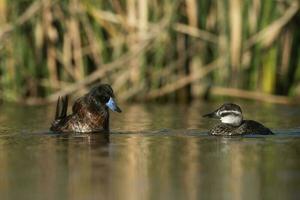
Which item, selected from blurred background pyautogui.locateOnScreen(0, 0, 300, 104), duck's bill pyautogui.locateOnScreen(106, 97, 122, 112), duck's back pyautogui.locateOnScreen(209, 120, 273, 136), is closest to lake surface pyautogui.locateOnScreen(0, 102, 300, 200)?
duck's back pyautogui.locateOnScreen(209, 120, 273, 136)

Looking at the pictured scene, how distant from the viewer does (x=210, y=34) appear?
14.2 meters

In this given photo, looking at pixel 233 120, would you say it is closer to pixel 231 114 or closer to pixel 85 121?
pixel 231 114

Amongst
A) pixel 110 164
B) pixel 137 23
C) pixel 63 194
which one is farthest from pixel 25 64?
pixel 63 194

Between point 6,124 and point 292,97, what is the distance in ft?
15.4

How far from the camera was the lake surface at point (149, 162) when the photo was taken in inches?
246

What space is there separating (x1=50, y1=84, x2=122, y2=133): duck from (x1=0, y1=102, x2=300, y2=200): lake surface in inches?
8.6

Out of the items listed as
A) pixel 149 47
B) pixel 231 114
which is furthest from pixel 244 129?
pixel 149 47

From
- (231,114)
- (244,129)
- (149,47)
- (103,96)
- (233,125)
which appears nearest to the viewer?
(244,129)

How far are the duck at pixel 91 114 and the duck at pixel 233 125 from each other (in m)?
1.11

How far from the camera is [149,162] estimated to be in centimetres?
768

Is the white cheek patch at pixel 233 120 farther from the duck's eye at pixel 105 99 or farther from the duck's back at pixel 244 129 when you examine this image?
the duck's eye at pixel 105 99

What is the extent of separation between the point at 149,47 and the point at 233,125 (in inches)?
173

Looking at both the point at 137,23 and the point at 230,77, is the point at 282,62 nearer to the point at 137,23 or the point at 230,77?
the point at 230,77

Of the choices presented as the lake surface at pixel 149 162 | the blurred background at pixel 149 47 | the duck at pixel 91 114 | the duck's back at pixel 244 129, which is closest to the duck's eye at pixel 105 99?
the duck at pixel 91 114
